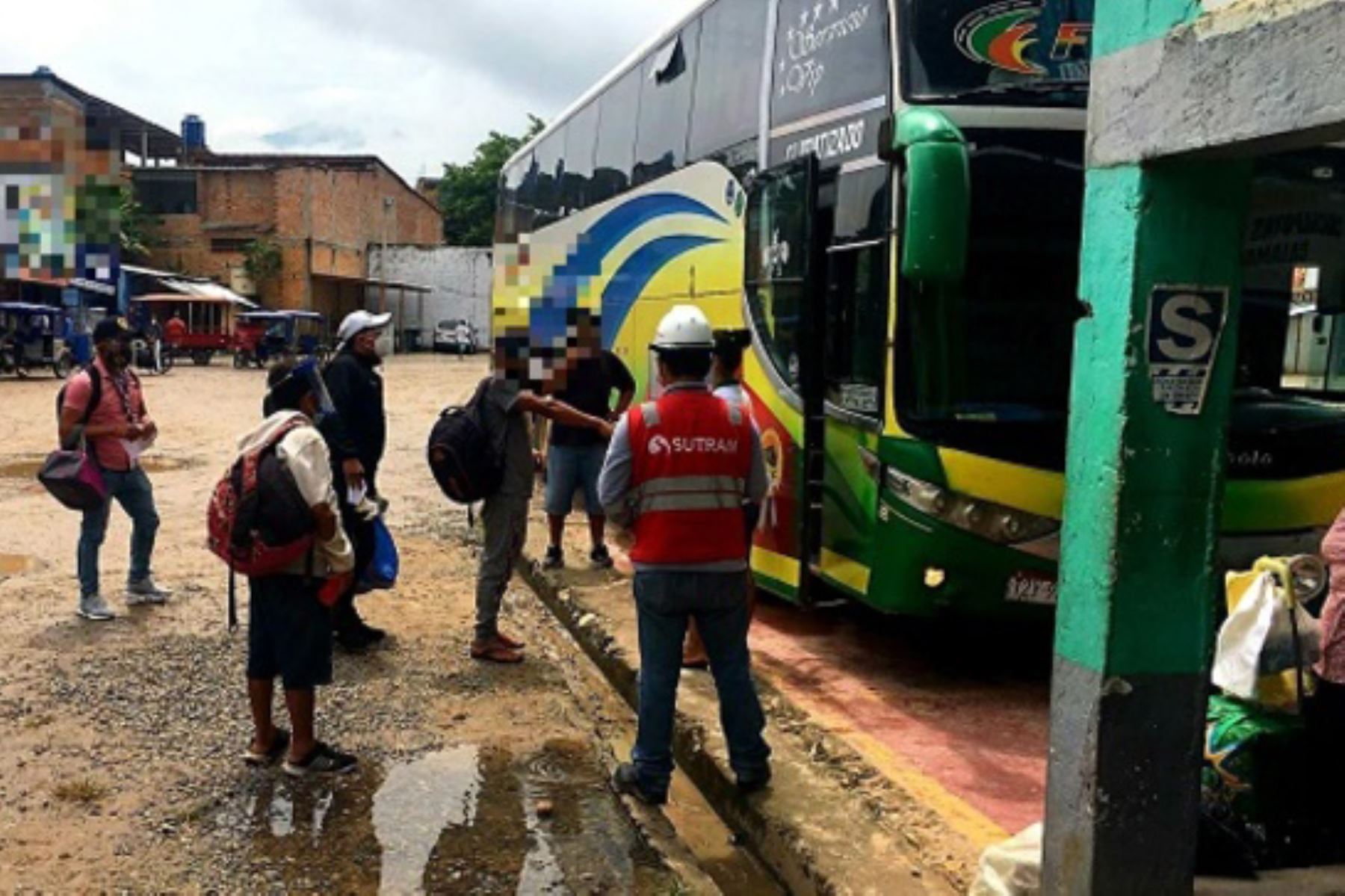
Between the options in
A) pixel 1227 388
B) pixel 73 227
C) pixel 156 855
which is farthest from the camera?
pixel 73 227

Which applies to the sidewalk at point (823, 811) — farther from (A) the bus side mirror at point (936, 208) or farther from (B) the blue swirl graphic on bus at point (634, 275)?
(B) the blue swirl graphic on bus at point (634, 275)

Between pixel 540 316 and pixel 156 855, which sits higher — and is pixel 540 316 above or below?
above

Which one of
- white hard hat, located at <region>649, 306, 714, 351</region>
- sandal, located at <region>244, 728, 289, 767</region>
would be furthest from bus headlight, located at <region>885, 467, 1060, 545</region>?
sandal, located at <region>244, 728, 289, 767</region>

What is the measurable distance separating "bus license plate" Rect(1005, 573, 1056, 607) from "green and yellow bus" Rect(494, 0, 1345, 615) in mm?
12

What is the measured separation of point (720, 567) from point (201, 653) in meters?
3.44

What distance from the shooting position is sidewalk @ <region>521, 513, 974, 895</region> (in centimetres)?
376

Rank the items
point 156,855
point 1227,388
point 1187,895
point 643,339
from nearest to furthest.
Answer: point 1227,388 < point 1187,895 < point 156,855 < point 643,339

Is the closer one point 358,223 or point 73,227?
point 73,227

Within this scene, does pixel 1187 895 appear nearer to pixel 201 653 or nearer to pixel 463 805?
pixel 463 805

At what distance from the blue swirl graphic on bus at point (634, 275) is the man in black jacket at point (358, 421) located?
251 centimetres

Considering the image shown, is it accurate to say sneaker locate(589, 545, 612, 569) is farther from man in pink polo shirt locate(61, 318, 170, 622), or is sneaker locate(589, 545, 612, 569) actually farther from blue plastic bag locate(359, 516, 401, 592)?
man in pink polo shirt locate(61, 318, 170, 622)

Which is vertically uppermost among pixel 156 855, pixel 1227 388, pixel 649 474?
pixel 1227 388

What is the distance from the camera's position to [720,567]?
4164 mm

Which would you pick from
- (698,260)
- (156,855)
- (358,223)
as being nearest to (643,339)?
(698,260)
